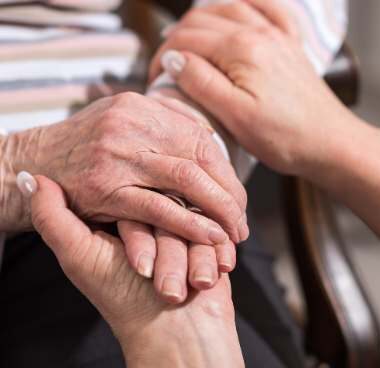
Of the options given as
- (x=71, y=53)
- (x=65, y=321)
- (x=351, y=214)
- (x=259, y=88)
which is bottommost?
(x=351, y=214)

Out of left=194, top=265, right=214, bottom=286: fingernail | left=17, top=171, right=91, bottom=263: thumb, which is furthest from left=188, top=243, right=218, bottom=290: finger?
left=17, top=171, right=91, bottom=263: thumb

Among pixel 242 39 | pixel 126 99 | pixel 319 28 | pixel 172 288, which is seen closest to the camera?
pixel 172 288

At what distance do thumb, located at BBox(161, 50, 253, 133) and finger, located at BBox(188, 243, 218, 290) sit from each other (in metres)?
0.21

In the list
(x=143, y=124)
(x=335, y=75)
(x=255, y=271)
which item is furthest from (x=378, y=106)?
(x=143, y=124)

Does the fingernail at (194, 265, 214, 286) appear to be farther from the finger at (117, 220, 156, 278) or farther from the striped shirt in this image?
the striped shirt

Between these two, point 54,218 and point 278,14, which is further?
point 278,14

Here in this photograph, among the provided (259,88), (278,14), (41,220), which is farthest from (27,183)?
(278,14)

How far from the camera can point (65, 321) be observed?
2.25 feet

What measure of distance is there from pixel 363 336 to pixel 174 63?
16.2 inches

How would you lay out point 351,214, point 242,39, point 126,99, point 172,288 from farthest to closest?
1. point 351,214
2. point 242,39
3. point 126,99
4. point 172,288

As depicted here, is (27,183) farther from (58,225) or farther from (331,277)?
(331,277)

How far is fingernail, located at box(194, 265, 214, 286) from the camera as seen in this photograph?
554 mm

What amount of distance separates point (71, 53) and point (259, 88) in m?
0.28

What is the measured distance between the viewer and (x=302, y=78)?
2.53 ft
